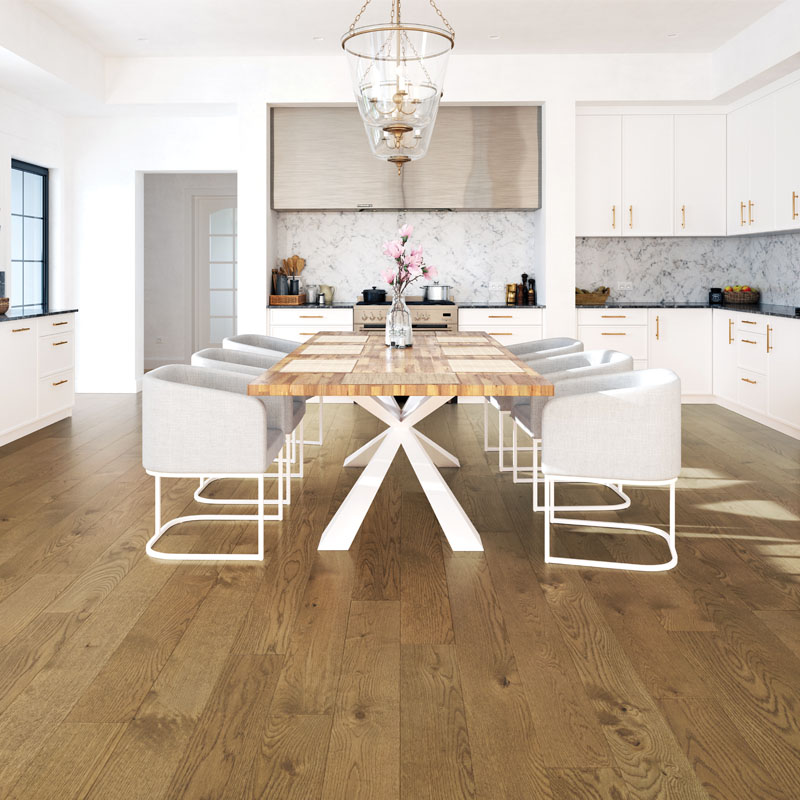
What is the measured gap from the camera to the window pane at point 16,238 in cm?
715

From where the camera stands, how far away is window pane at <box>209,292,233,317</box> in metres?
10.1

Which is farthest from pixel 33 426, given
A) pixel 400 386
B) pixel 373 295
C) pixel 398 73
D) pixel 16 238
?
pixel 400 386

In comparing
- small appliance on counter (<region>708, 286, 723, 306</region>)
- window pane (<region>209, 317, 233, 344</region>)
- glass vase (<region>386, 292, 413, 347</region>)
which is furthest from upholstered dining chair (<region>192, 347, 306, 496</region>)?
window pane (<region>209, 317, 233, 344</region>)

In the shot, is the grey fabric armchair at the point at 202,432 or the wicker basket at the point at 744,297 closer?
the grey fabric armchair at the point at 202,432

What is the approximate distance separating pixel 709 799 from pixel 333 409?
5.58m

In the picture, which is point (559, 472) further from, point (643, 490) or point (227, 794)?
point (227, 794)

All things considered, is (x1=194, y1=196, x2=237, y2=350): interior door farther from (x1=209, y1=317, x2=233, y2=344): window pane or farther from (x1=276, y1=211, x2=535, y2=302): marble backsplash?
(x1=276, y1=211, x2=535, y2=302): marble backsplash

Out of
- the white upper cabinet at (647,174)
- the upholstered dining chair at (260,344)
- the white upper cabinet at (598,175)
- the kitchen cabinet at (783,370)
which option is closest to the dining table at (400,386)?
the upholstered dining chair at (260,344)

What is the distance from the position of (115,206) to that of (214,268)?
2.28 meters

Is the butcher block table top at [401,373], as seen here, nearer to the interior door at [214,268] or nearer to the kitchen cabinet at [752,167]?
the kitchen cabinet at [752,167]

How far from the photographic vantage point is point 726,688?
2.24 m

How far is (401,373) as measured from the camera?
129 inches

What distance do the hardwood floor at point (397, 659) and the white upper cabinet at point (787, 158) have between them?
2826 millimetres

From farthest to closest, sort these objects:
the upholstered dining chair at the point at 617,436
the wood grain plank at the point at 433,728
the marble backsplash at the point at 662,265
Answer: the marble backsplash at the point at 662,265 → the upholstered dining chair at the point at 617,436 → the wood grain plank at the point at 433,728
